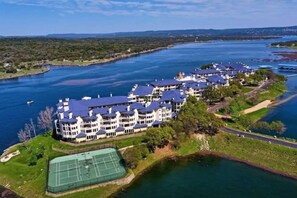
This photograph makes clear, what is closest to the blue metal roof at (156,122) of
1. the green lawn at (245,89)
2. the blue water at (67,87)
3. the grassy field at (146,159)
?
the grassy field at (146,159)

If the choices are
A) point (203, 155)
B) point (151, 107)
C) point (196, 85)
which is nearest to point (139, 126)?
point (151, 107)

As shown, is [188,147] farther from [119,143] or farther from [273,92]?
[273,92]

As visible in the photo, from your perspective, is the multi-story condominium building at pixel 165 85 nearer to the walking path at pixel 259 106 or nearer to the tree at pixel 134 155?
the walking path at pixel 259 106

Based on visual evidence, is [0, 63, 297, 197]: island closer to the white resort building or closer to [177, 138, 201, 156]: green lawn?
[177, 138, 201, 156]: green lawn

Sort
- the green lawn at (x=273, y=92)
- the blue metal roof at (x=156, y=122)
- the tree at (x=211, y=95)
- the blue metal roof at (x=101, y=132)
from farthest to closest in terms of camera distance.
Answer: the green lawn at (x=273, y=92) → the tree at (x=211, y=95) → the blue metal roof at (x=156, y=122) → the blue metal roof at (x=101, y=132)

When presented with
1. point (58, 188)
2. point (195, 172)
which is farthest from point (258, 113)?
point (58, 188)

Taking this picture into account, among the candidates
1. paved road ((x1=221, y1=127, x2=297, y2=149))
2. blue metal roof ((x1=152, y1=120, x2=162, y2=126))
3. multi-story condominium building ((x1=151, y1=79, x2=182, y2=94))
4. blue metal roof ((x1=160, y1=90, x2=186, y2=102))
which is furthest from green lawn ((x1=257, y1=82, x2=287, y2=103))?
blue metal roof ((x1=152, y1=120, x2=162, y2=126))
